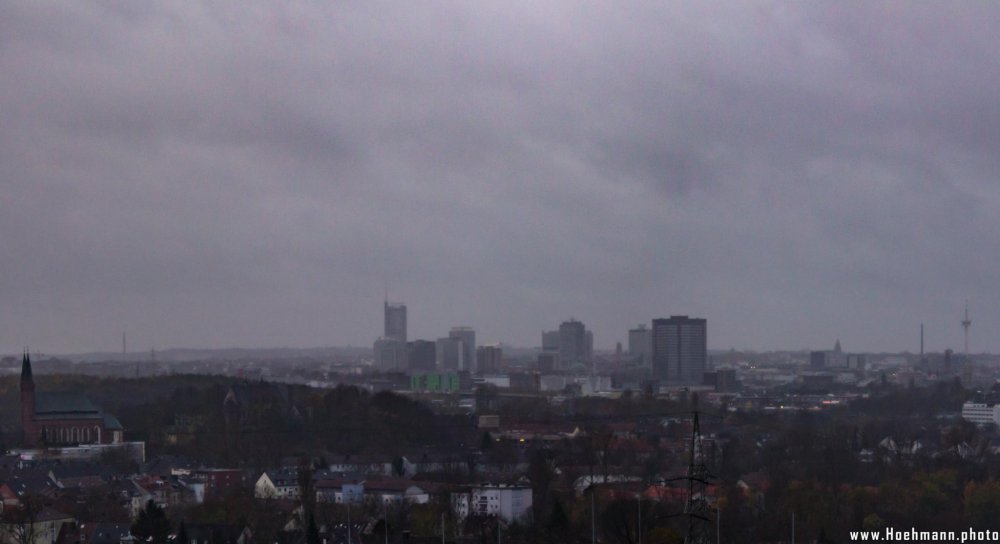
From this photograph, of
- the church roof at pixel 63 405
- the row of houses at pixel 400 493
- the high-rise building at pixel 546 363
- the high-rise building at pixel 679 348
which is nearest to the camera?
the row of houses at pixel 400 493

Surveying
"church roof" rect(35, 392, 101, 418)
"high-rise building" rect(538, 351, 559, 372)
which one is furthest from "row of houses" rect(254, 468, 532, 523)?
"high-rise building" rect(538, 351, 559, 372)

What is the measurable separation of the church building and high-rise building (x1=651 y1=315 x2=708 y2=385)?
93.0 m

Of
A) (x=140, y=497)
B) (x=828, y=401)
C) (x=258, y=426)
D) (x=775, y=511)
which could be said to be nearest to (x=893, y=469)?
(x=775, y=511)

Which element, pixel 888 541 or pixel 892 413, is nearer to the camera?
pixel 888 541

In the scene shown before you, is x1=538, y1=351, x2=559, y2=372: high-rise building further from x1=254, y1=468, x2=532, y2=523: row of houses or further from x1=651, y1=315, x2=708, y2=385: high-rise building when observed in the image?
x1=254, y1=468, x2=532, y2=523: row of houses

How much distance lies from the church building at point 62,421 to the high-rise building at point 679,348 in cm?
9304

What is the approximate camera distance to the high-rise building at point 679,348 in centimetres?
16800

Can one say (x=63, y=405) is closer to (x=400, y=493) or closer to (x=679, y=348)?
(x=400, y=493)

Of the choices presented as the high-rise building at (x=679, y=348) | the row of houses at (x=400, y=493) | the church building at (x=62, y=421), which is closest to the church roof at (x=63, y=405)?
the church building at (x=62, y=421)

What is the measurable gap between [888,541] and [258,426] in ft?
130

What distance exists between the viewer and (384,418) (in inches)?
3054

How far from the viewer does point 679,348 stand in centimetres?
17112

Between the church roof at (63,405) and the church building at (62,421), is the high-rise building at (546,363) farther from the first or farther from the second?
the church building at (62,421)

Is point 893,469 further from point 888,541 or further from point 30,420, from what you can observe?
point 30,420
